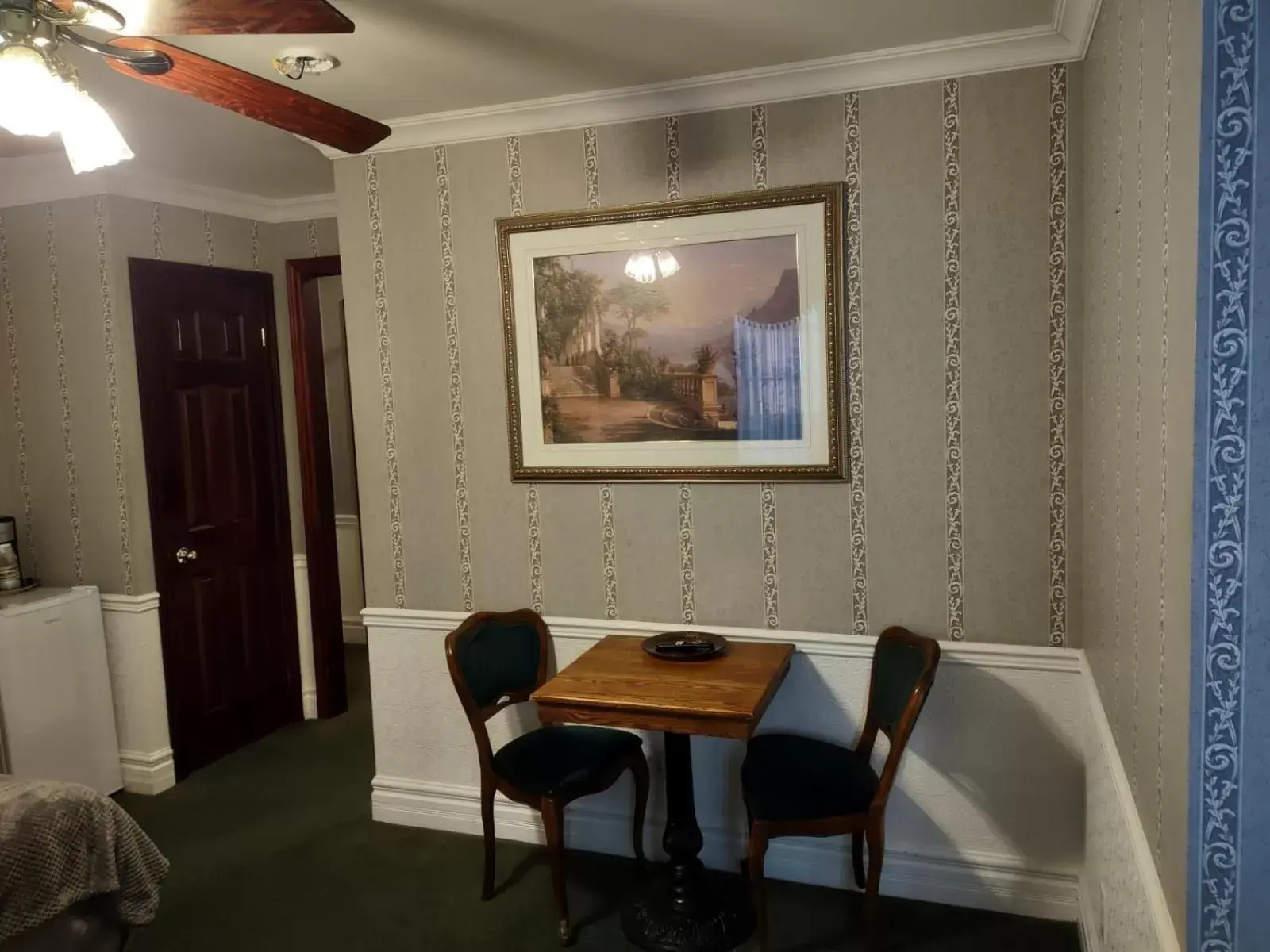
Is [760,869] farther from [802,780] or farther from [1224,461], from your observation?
[1224,461]

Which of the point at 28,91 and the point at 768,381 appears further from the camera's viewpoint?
the point at 768,381

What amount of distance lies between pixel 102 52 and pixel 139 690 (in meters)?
2.93

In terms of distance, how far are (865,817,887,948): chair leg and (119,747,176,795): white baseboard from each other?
2878 millimetres

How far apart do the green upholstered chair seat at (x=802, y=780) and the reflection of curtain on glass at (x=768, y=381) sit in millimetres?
939

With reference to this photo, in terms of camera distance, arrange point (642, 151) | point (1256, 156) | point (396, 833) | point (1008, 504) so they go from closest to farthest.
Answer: point (1256, 156) → point (1008, 504) → point (642, 151) → point (396, 833)

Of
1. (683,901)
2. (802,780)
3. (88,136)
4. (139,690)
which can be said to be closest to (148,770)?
(139,690)

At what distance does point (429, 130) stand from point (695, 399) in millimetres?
1294

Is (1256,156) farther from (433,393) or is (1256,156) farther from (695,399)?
(433,393)

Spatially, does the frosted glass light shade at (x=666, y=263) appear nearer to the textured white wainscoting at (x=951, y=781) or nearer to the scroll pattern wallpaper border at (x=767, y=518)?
the scroll pattern wallpaper border at (x=767, y=518)

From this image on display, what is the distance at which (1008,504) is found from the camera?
8.41ft

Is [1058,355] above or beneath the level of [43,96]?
beneath

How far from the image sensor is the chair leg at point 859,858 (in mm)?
2719

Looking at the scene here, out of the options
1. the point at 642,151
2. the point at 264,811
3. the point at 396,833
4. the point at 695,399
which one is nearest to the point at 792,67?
the point at 642,151

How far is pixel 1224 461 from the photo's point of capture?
1.07m
